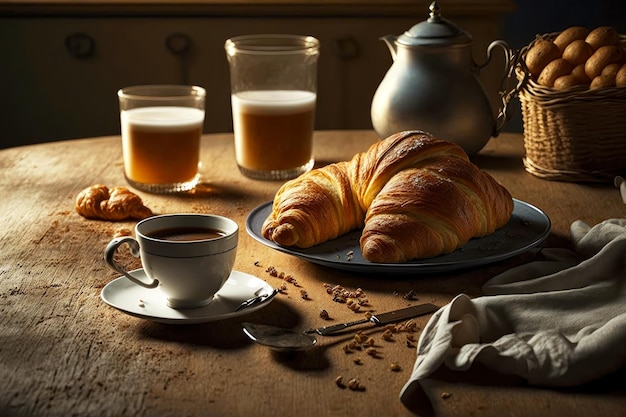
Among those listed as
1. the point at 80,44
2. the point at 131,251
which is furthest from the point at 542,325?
the point at 80,44

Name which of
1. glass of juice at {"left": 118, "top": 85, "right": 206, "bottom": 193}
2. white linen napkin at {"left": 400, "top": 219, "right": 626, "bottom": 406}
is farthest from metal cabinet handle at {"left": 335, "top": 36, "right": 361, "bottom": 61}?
white linen napkin at {"left": 400, "top": 219, "right": 626, "bottom": 406}

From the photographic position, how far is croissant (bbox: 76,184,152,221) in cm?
155

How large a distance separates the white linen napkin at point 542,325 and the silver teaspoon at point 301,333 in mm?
94

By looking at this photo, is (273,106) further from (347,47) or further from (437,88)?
(347,47)

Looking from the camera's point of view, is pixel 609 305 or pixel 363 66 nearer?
pixel 609 305

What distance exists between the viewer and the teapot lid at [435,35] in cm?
182

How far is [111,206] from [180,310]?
1.65 ft

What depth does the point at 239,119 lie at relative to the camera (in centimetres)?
186

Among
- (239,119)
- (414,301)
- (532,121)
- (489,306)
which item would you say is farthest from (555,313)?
(239,119)

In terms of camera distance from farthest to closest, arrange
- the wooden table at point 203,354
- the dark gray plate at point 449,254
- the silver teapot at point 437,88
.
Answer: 1. the silver teapot at point 437,88
2. the dark gray plate at point 449,254
3. the wooden table at point 203,354

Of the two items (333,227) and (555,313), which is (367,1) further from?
(555,313)

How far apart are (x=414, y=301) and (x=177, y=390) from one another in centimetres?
38

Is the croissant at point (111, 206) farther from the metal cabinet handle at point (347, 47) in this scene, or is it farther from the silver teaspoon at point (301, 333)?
the metal cabinet handle at point (347, 47)

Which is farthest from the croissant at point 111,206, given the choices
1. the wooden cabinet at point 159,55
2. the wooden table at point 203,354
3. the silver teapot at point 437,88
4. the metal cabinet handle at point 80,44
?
the metal cabinet handle at point 80,44
